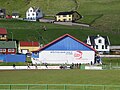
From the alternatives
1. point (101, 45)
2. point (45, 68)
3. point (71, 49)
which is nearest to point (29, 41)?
point (101, 45)

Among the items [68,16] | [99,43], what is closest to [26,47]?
[99,43]

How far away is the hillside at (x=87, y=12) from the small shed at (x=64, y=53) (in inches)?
1002

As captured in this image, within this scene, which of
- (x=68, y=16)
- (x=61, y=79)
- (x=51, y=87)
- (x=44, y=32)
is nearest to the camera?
(x=51, y=87)

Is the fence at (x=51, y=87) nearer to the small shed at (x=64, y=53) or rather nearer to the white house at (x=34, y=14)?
the small shed at (x=64, y=53)

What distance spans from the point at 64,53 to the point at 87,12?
257 ft

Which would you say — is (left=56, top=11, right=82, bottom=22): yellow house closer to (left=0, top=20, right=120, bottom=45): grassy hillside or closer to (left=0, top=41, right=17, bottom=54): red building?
(left=0, top=20, right=120, bottom=45): grassy hillside

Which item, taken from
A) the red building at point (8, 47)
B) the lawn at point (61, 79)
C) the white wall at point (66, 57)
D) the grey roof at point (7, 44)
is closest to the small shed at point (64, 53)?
Result: the white wall at point (66, 57)

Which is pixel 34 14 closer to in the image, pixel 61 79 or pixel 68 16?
pixel 68 16

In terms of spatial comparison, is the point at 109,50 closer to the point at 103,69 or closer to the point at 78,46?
the point at 78,46

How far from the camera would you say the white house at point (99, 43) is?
96.8m

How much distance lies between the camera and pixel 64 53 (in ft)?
240

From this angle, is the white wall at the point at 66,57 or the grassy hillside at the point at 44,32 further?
the grassy hillside at the point at 44,32

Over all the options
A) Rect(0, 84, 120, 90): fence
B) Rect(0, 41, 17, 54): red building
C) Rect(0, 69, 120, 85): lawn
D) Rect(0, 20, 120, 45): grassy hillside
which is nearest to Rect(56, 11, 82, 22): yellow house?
Rect(0, 20, 120, 45): grassy hillside

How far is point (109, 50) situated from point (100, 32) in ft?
46.8
